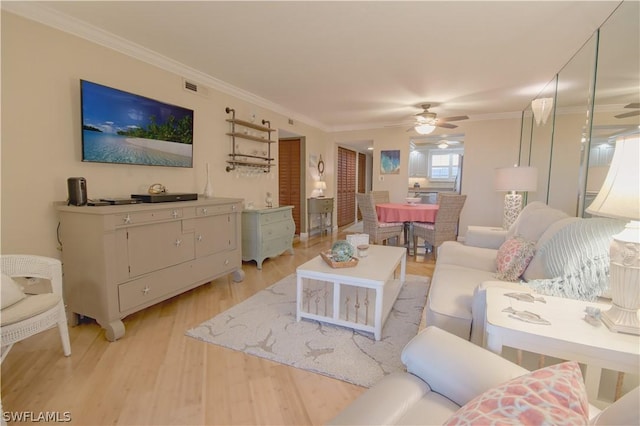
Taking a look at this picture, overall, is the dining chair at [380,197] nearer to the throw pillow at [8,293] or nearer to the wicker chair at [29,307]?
the wicker chair at [29,307]

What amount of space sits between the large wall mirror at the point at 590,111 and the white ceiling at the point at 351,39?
16 cm

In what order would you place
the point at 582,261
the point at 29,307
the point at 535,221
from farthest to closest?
1. the point at 535,221
2. the point at 29,307
3. the point at 582,261

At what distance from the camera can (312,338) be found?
7.26ft

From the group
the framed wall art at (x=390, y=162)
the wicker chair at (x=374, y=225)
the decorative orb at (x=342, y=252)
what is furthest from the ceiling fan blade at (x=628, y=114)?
the framed wall art at (x=390, y=162)

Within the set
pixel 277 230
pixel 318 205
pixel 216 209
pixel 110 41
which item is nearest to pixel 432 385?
pixel 216 209

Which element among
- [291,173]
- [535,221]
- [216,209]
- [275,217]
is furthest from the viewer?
[291,173]

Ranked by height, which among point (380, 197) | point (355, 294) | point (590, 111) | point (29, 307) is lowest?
point (355, 294)

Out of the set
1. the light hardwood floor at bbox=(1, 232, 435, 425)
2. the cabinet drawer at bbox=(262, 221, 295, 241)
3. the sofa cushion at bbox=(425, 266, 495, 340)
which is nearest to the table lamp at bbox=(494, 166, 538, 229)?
the sofa cushion at bbox=(425, 266, 495, 340)

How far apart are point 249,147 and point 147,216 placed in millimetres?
2257

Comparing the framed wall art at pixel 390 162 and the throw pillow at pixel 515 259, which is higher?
the framed wall art at pixel 390 162

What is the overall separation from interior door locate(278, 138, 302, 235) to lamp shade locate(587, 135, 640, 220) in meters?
5.05

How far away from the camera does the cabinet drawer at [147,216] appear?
2215 mm

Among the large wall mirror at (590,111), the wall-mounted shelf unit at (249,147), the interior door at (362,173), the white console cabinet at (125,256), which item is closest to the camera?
the large wall mirror at (590,111)

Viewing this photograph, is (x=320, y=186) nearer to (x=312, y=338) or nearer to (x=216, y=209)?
(x=216, y=209)
